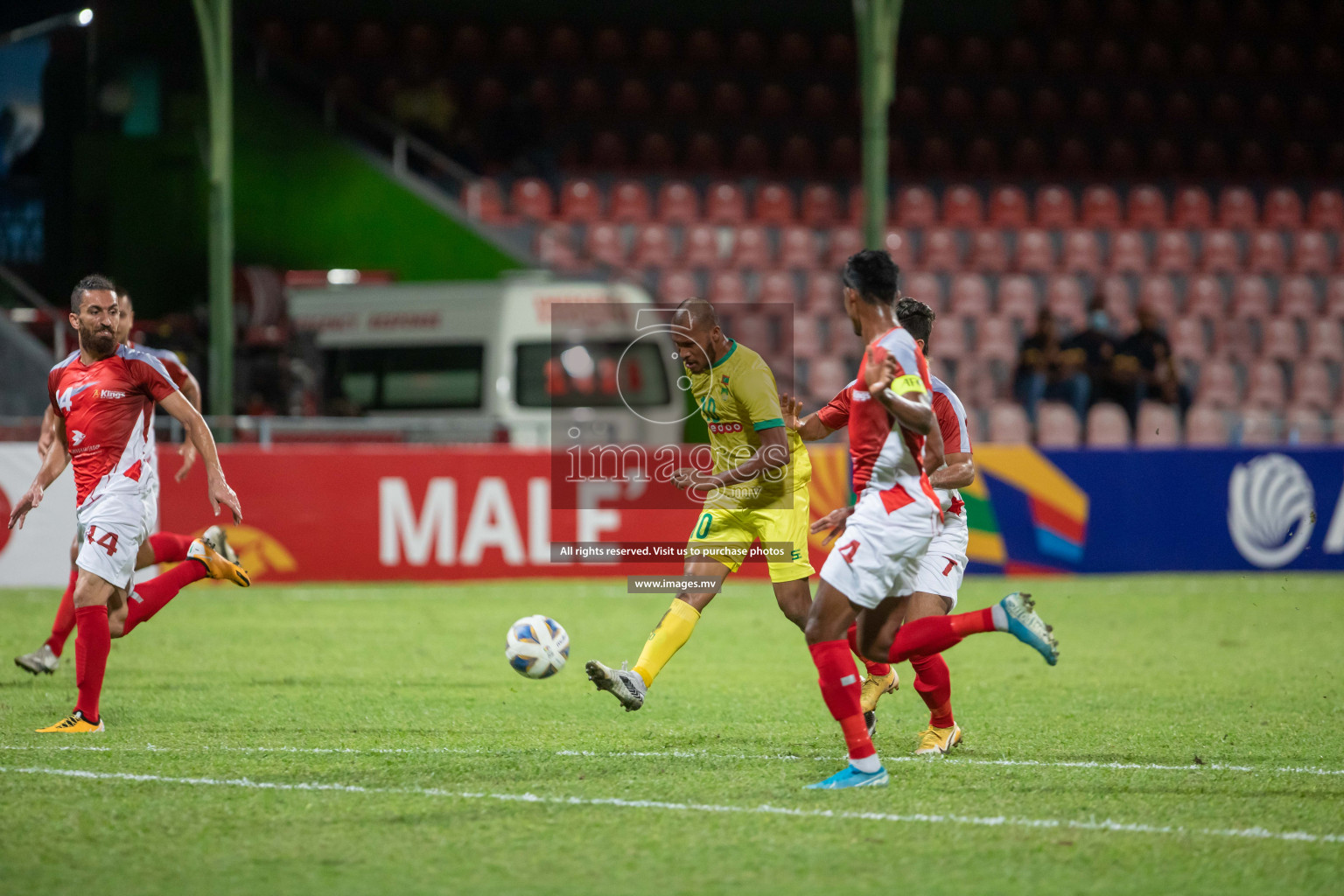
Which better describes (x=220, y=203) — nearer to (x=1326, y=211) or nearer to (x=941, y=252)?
(x=941, y=252)

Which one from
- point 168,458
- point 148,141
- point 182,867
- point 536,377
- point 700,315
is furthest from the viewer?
point 148,141

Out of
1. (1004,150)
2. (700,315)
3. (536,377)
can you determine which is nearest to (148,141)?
(536,377)

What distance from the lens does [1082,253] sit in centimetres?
2300

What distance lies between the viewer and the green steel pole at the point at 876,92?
15672mm

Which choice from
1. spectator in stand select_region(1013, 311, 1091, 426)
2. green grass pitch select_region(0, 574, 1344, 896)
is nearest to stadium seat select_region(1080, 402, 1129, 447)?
spectator in stand select_region(1013, 311, 1091, 426)

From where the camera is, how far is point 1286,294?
22672 millimetres

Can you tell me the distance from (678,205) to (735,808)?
59.2ft

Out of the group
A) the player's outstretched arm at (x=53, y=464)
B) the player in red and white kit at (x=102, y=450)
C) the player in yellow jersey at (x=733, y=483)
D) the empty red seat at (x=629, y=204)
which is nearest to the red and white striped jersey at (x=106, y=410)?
the player in red and white kit at (x=102, y=450)

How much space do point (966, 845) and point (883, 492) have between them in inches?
58.2

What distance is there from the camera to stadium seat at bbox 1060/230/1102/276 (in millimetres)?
22922

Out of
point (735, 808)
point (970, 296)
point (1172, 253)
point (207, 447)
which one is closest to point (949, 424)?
point (735, 808)

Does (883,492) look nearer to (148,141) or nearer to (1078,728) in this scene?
(1078,728)

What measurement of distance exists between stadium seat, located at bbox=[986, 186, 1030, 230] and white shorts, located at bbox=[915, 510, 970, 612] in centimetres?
1714

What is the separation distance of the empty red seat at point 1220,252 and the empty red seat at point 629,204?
8377 mm
